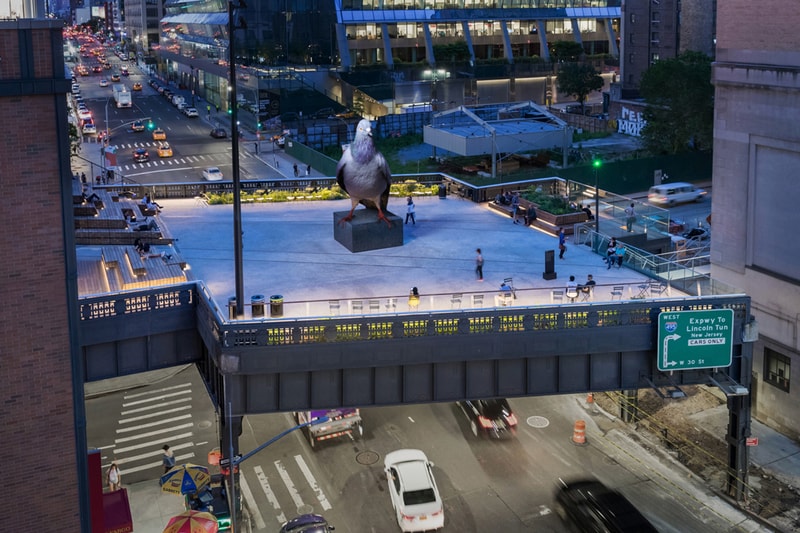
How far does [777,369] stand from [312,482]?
64.1 ft

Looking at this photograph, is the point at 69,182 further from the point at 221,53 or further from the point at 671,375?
the point at 221,53

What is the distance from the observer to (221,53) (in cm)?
14088

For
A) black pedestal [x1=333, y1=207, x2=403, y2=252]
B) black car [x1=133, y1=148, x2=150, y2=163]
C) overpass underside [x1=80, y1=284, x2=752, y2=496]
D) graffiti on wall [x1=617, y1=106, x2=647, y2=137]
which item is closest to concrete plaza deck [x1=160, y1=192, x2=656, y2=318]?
black pedestal [x1=333, y1=207, x2=403, y2=252]

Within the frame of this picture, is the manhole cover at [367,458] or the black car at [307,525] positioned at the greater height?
the black car at [307,525]

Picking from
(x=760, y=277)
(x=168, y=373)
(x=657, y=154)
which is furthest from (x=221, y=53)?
(x=760, y=277)

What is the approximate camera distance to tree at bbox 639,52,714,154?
8469 centimetres

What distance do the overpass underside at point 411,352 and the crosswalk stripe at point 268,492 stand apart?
13.4ft

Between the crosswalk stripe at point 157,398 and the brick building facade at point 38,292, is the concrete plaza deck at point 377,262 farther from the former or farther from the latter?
the brick building facade at point 38,292

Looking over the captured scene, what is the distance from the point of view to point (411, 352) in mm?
32562

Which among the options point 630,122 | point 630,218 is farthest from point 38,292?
point 630,122

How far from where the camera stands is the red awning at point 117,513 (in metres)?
30.1

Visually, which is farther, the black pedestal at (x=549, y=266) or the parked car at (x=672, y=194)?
the parked car at (x=672, y=194)

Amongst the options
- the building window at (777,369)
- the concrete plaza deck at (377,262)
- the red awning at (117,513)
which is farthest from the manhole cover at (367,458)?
the building window at (777,369)

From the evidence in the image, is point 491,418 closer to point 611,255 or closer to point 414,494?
point 611,255
